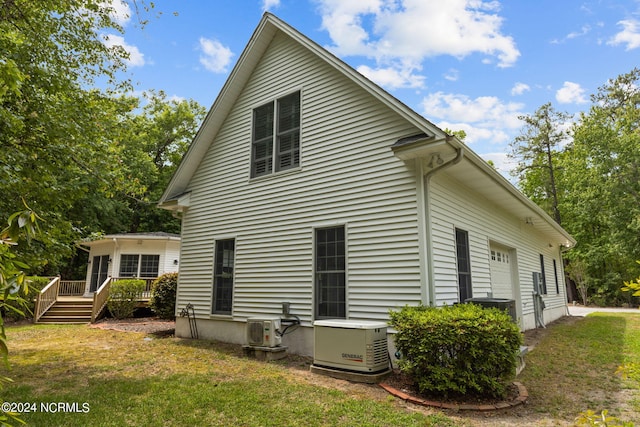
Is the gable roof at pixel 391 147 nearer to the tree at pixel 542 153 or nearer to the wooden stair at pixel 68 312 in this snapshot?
the wooden stair at pixel 68 312

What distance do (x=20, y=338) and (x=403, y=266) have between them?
999 centimetres

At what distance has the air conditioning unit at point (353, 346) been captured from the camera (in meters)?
5.52

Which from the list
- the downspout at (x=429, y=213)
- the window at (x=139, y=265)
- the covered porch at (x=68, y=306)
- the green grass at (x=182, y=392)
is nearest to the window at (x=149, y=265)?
the window at (x=139, y=265)

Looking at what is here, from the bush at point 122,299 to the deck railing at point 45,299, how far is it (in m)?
2.11

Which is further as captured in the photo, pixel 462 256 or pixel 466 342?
pixel 462 256

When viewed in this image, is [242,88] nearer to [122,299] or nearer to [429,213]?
[429,213]

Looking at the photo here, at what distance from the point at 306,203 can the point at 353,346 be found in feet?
10.4

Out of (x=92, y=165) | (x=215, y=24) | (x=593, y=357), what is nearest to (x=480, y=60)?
(x=215, y=24)

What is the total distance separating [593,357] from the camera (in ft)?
24.5

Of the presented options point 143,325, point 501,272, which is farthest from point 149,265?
point 501,272

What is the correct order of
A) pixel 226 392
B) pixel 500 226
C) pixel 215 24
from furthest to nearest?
pixel 500 226
pixel 215 24
pixel 226 392

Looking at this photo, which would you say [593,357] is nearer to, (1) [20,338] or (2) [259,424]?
(2) [259,424]

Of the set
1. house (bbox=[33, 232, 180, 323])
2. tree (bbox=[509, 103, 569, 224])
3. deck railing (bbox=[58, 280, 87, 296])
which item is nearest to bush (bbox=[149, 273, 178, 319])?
house (bbox=[33, 232, 180, 323])

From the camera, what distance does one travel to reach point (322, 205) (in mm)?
7523
